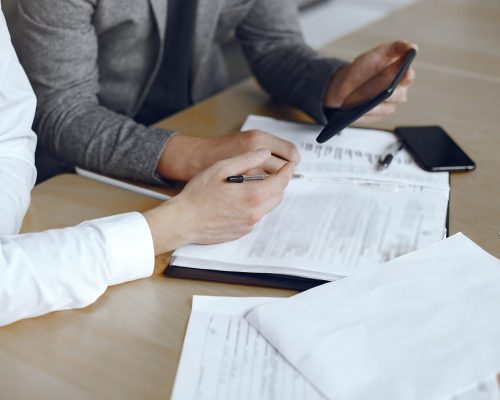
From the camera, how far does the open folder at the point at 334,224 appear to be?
767 millimetres

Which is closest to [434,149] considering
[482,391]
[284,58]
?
[284,58]

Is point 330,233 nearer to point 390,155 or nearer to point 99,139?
point 390,155

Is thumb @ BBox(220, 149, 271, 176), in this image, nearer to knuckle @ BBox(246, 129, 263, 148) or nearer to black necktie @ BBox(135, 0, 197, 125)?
knuckle @ BBox(246, 129, 263, 148)

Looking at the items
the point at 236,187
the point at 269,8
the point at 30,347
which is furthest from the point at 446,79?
the point at 30,347

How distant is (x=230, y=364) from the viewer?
0.63 meters

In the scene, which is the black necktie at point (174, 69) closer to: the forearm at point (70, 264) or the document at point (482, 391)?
the forearm at point (70, 264)

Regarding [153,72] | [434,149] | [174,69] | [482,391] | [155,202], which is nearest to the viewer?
[482,391]

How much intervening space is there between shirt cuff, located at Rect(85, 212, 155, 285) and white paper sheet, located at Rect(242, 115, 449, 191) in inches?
11.9

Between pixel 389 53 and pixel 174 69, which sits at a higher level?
pixel 389 53

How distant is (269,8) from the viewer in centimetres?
137

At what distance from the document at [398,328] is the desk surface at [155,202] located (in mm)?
71

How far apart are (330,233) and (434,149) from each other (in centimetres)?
33

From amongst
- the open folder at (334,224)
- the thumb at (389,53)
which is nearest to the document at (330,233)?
the open folder at (334,224)

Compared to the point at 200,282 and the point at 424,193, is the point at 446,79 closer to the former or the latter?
the point at 424,193
